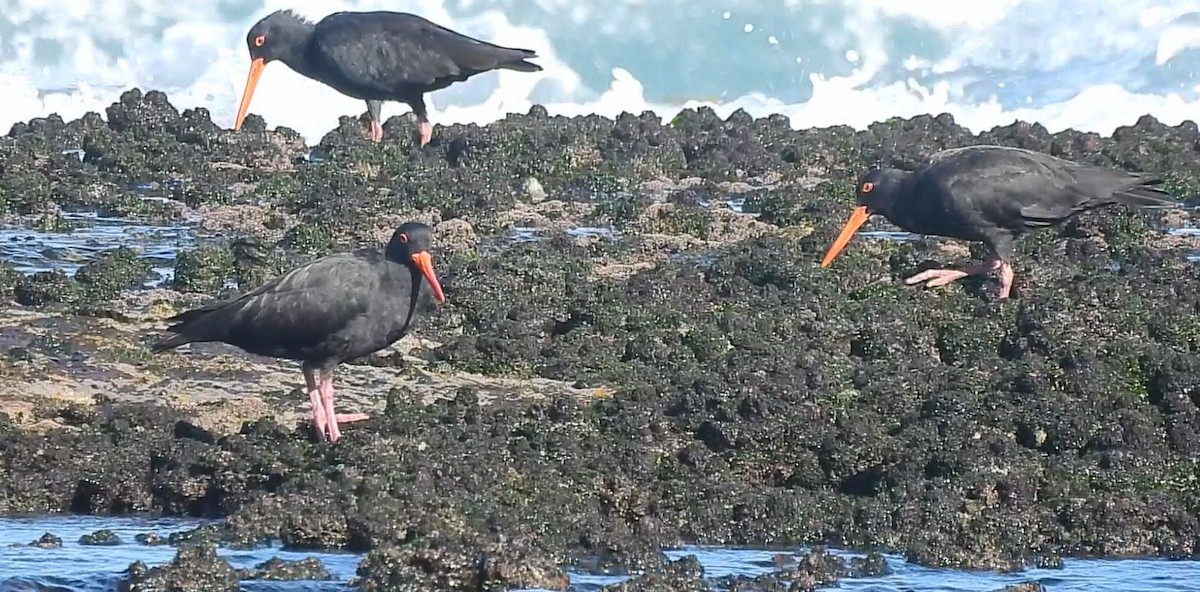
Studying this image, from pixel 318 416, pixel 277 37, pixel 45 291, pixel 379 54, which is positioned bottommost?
pixel 318 416

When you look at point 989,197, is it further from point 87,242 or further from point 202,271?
point 87,242

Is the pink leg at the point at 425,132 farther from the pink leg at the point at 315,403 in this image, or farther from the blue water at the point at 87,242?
the pink leg at the point at 315,403

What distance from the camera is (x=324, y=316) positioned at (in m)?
9.00

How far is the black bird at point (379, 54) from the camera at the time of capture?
16.4 metres

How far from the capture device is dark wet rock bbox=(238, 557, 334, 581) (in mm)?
6898

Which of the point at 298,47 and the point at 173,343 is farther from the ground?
the point at 298,47

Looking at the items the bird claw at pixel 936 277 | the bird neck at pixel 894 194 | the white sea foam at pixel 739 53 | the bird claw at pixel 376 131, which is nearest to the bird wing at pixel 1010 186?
the bird neck at pixel 894 194

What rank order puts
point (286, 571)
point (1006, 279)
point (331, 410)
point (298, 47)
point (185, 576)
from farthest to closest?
point (298, 47)
point (1006, 279)
point (331, 410)
point (286, 571)
point (185, 576)

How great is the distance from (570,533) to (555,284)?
4.22 metres

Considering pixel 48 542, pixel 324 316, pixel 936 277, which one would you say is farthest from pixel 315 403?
pixel 936 277

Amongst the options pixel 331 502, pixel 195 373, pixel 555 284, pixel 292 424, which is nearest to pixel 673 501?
pixel 331 502

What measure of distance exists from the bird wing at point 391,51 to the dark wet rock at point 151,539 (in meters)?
9.02

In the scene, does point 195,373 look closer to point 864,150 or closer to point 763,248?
point 763,248

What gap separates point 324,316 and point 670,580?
2786mm
